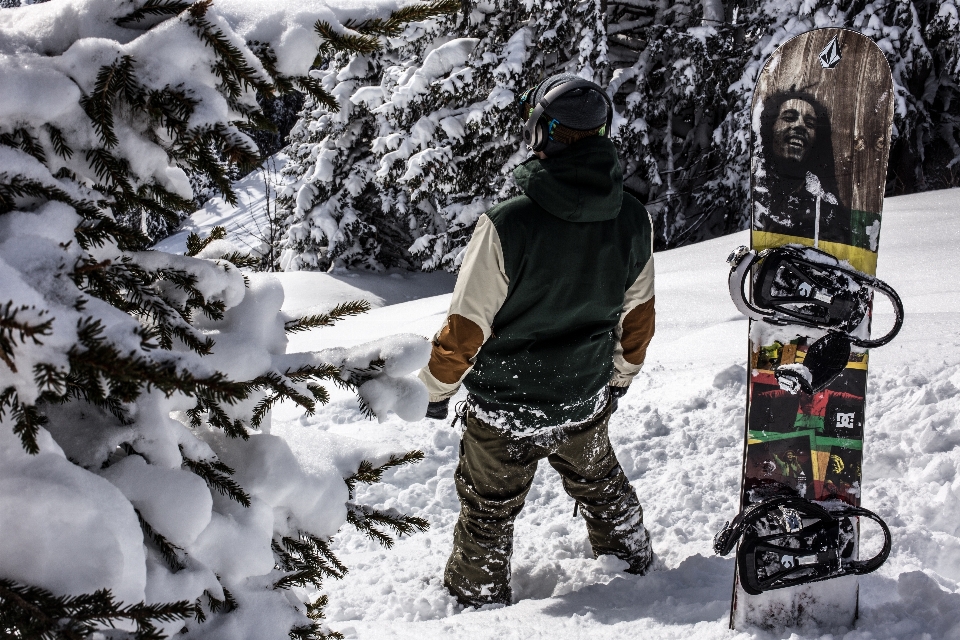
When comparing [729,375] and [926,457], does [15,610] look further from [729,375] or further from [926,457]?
[729,375]

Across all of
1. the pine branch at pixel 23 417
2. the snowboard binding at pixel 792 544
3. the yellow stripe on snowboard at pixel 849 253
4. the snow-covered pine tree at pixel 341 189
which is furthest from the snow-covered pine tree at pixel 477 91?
the pine branch at pixel 23 417

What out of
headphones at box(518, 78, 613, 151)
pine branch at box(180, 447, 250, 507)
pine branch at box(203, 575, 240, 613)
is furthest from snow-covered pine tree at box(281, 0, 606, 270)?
pine branch at box(203, 575, 240, 613)

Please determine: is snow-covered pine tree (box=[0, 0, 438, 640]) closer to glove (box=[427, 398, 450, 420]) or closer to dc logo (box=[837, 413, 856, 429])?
glove (box=[427, 398, 450, 420])

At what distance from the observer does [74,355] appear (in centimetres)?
103

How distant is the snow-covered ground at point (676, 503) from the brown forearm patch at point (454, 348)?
67 centimetres

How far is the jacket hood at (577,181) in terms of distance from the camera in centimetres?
246

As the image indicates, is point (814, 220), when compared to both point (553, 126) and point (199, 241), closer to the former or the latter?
point (553, 126)

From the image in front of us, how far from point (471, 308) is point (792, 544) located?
1.54 metres

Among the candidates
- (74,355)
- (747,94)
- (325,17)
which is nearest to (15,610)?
(74,355)

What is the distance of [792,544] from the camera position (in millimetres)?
2652

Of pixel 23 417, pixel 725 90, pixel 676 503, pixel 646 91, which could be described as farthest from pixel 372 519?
pixel 725 90

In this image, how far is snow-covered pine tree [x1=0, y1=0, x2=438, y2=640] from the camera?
44.6 inches

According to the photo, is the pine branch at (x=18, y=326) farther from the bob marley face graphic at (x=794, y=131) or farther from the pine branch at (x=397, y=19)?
the bob marley face graphic at (x=794, y=131)

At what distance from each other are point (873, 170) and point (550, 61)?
9.03 metres
